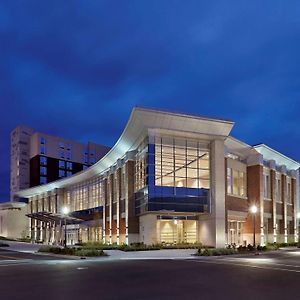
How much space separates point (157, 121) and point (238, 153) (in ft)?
49.9

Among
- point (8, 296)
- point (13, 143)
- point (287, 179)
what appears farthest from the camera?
point (13, 143)

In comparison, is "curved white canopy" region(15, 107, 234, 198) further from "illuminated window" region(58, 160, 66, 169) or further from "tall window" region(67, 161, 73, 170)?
"tall window" region(67, 161, 73, 170)

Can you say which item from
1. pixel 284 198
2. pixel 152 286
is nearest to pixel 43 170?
pixel 284 198

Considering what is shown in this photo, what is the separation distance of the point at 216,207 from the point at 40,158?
77.3 meters

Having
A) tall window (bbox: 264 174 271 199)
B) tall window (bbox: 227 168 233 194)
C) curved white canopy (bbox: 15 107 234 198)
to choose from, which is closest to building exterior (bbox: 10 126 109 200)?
curved white canopy (bbox: 15 107 234 198)

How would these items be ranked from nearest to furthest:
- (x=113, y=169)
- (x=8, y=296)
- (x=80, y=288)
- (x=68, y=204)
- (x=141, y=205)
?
1. (x=8, y=296)
2. (x=80, y=288)
3. (x=141, y=205)
4. (x=113, y=169)
5. (x=68, y=204)

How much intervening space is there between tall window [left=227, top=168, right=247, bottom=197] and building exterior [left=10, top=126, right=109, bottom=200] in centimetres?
7066

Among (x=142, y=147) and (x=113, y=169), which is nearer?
(x=142, y=147)

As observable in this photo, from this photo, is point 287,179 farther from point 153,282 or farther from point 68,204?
point 153,282

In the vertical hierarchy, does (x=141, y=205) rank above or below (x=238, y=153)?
below

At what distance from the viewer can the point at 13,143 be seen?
397 feet

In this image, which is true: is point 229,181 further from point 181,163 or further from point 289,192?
point 289,192

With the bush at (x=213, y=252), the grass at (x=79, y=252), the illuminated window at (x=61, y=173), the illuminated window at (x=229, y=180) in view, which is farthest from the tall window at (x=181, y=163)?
the illuminated window at (x=61, y=173)

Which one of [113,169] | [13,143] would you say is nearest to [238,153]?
[113,169]
